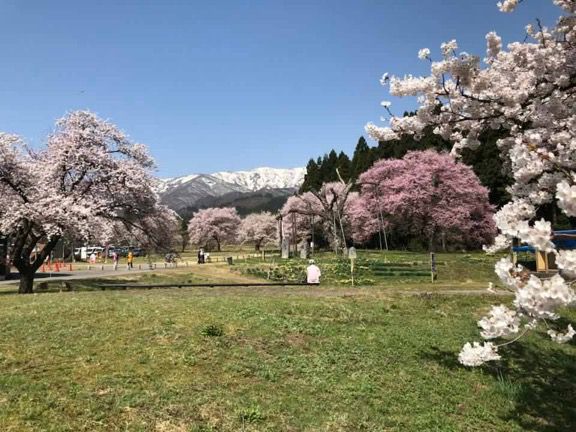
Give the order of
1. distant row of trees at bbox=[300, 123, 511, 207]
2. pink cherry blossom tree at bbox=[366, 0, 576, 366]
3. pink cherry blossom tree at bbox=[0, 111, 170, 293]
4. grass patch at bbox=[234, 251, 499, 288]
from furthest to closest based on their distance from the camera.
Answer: distant row of trees at bbox=[300, 123, 511, 207] → grass patch at bbox=[234, 251, 499, 288] → pink cherry blossom tree at bbox=[0, 111, 170, 293] → pink cherry blossom tree at bbox=[366, 0, 576, 366]

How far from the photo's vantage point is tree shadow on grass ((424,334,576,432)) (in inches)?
279

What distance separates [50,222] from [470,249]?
43.3m

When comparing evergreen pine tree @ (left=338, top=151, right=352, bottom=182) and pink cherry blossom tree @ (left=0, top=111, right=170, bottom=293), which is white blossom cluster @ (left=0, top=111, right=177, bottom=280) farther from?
evergreen pine tree @ (left=338, top=151, right=352, bottom=182)

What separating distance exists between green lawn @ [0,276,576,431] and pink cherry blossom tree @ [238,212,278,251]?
78.6 meters

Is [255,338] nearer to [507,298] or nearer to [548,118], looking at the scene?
[548,118]

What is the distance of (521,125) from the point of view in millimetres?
8453

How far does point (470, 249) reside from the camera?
51.5 meters

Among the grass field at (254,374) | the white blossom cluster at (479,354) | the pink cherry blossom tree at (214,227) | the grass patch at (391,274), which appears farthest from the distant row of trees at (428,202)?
the pink cherry blossom tree at (214,227)

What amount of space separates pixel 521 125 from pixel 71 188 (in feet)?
59.8

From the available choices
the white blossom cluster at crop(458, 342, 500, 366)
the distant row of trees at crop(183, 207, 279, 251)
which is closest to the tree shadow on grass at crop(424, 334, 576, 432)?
the white blossom cluster at crop(458, 342, 500, 366)

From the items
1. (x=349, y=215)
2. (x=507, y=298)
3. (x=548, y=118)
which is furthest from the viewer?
(x=349, y=215)

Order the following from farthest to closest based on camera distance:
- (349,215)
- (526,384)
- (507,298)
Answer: (349,215) → (507,298) → (526,384)

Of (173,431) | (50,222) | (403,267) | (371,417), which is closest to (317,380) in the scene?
(371,417)

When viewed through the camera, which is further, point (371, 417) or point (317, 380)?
point (317, 380)
